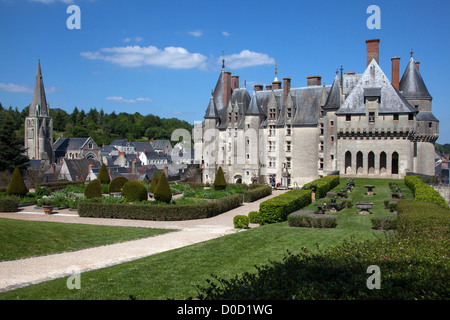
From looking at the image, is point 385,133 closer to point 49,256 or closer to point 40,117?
point 49,256

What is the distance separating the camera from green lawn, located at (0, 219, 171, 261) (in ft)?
50.4

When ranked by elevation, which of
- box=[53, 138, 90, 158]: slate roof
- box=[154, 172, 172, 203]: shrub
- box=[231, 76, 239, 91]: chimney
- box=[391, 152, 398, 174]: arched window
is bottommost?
box=[154, 172, 172, 203]: shrub

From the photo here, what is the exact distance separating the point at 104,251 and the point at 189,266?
17.1 feet

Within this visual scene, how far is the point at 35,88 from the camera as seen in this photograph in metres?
97.2

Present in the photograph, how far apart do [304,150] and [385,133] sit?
12028 millimetres

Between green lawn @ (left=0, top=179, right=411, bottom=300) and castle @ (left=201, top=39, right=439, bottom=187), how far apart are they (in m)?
23.3

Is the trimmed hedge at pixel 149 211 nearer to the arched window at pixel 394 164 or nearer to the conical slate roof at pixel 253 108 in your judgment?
the arched window at pixel 394 164

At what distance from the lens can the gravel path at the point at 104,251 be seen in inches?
488

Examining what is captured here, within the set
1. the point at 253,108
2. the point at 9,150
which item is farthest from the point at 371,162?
the point at 9,150

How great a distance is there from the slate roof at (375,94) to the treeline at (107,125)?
122m

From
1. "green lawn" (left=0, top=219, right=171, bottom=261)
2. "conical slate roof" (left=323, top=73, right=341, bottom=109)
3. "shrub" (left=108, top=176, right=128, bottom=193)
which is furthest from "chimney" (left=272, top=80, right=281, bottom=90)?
"green lawn" (left=0, top=219, right=171, bottom=261)

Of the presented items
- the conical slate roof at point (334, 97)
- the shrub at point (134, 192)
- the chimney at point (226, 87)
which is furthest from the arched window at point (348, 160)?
the shrub at point (134, 192)

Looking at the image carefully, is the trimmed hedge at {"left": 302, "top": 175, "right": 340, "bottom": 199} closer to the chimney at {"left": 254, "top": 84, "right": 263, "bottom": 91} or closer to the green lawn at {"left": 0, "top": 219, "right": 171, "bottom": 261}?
the green lawn at {"left": 0, "top": 219, "right": 171, "bottom": 261}

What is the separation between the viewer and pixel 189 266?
12.0 m
